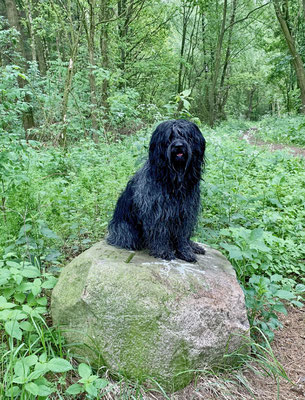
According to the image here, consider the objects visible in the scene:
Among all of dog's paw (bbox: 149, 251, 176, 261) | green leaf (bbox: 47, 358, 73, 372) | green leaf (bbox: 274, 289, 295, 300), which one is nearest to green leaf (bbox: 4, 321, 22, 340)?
green leaf (bbox: 47, 358, 73, 372)

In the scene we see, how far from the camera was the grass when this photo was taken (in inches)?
84.7

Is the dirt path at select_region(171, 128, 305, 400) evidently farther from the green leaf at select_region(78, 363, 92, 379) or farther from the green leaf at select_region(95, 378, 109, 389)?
the green leaf at select_region(78, 363, 92, 379)

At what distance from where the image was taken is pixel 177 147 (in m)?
2.60

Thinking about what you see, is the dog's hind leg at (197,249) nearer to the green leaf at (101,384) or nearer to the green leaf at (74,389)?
the green leaf at (101,384)

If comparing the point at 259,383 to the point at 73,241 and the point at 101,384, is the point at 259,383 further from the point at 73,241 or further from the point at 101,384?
the point at 73,241

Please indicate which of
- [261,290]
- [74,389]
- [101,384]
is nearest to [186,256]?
[261,290]

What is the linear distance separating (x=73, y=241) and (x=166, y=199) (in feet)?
A: 5.44

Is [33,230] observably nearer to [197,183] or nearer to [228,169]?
[197,183]

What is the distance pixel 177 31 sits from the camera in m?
22.3

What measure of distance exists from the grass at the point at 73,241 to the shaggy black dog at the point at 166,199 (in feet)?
1.61

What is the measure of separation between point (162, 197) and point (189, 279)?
775mm

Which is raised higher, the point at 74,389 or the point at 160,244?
the point at 160,244

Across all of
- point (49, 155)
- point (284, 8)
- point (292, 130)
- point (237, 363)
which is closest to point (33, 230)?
point (237, 363)

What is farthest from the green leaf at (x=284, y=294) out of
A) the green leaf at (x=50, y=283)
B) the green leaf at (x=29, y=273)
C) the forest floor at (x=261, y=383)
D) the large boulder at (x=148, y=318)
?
the green leaf at (x=29, y=273)
